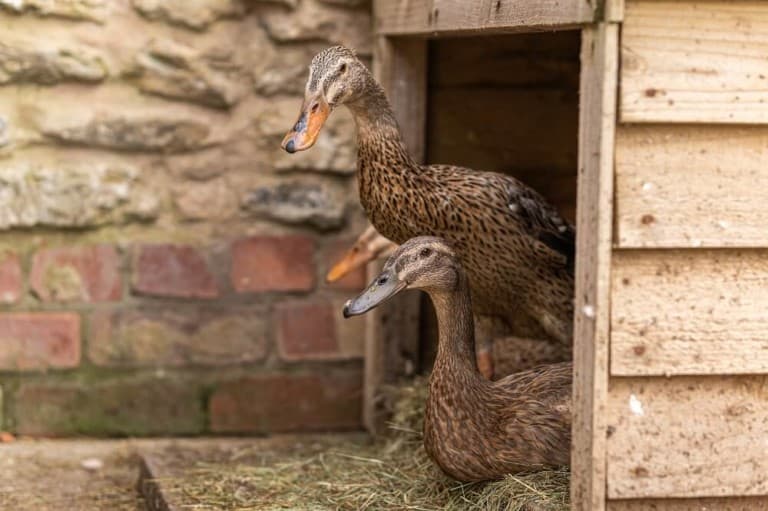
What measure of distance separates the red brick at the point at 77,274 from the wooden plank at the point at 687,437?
82.6 inches

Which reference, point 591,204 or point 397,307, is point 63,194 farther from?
point 591,204

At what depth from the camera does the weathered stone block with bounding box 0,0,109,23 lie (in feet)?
13.5

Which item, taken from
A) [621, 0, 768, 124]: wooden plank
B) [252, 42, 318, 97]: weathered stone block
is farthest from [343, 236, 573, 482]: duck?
[252, 42, 318, 97]: weathered stone block

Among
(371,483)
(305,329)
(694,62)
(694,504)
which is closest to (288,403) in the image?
(305,329)

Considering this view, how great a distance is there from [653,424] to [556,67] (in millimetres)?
1933

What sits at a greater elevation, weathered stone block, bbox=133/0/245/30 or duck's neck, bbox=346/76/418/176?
weathered stone block, bbox=133/0/245/30

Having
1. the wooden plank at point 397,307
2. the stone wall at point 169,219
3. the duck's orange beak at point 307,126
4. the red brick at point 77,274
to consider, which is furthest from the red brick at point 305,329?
the duck's orange beak at point 307,126

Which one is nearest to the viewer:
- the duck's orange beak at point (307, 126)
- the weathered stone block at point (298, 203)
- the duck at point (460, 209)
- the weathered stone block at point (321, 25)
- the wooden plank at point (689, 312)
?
the wooden plank at point (689, 312)

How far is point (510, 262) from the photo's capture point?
145 inches

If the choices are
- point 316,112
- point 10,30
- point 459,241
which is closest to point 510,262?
point 459,241

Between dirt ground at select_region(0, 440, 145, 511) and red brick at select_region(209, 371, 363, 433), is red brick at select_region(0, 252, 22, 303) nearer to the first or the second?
dirt ground at select_region(0, 440, 145, 511)

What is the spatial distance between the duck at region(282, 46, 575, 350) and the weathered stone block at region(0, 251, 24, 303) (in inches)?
50.7

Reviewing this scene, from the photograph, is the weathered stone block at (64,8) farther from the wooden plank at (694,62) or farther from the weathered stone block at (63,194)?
the wooden plank at (694,62)

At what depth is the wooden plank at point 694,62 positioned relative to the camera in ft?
8.86
